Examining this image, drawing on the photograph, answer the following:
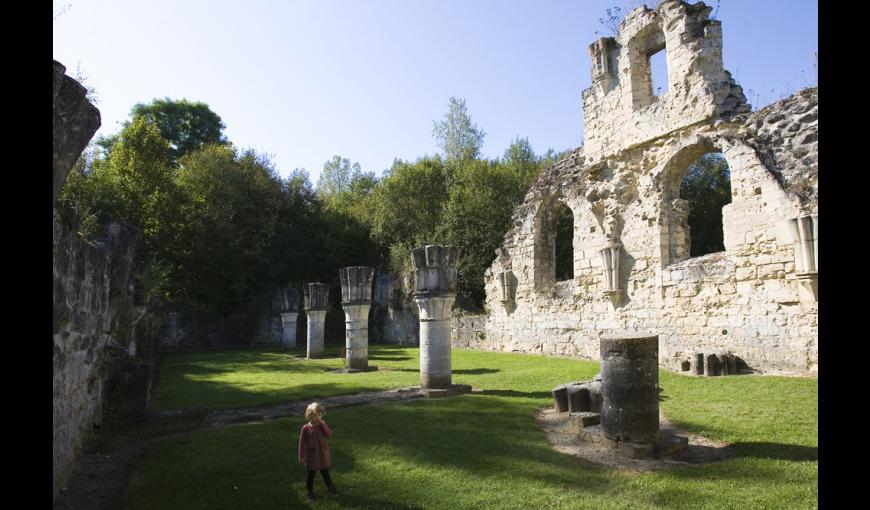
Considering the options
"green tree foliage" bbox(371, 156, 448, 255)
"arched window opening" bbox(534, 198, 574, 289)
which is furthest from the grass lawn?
"green tree foliage" bbox(371, 156, 448, 255)

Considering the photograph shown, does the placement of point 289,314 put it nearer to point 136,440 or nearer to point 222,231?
point 222,231

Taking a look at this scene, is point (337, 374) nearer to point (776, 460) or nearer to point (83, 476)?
point (83, 476)

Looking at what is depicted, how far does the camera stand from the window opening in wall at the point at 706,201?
26422 mm

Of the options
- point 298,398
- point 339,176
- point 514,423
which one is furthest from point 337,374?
point 339,176

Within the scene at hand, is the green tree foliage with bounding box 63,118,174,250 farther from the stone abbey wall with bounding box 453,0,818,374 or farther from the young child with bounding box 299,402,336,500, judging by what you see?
the young child with bounding box 299,402,336,500

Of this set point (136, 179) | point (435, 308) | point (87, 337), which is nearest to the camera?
point (87, 337)

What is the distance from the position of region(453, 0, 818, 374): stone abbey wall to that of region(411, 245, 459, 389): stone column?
5428mm

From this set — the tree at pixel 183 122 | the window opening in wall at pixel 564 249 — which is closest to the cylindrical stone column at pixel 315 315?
the window opening in wall at pixel 564 249

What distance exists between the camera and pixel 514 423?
7.59 meters

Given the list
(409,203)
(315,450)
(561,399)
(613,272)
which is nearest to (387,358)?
(613,272)

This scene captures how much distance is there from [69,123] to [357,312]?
35.9 feet

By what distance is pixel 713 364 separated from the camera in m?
11.0

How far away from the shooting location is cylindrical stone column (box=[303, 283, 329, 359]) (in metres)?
18.4

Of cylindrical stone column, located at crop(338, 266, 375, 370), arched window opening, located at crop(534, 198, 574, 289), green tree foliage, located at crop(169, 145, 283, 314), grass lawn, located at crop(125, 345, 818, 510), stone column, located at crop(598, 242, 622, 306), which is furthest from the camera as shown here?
green tree foliage, located at crop(169, 145, 283, 314)
